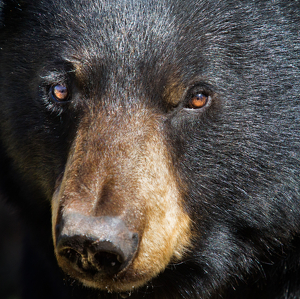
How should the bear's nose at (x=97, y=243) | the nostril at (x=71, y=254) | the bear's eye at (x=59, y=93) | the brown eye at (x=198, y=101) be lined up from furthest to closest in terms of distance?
the bear's eye at (x=59, y=93) → the brown eye at (x=198, y=101) → the nostril at (x=71, y=254) → the bear's nose at (x=97, y=243)

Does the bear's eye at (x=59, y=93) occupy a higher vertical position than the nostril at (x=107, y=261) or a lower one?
higher

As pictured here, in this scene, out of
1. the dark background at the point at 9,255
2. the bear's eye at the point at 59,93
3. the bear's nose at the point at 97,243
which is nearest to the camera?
the bear's nose at the point at 97,243

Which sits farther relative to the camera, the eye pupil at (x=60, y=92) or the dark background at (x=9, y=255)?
the dark background at (x=9, y=255)

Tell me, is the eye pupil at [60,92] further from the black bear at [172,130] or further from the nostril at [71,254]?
the nostril at [71,254]

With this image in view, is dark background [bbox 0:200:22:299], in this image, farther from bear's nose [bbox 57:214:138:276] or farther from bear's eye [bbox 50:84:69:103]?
bear's nose [bbox 57:214:138:276]

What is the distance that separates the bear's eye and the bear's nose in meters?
0.80

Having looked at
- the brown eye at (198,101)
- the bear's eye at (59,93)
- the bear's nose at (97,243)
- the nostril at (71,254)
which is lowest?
the nostril at (71,254)

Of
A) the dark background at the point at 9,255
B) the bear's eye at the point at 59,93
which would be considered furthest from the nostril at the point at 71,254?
the dark background at the point at 9,255

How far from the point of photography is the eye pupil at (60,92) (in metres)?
2.70

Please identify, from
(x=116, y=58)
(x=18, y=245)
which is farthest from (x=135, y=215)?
(x=18, y=245)

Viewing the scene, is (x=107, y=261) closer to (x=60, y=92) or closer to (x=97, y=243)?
(x=97, y=243)

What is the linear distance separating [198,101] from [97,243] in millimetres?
955

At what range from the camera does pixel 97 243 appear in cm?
A: 209

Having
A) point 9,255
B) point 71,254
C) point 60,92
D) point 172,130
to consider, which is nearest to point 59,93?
point 60,92
